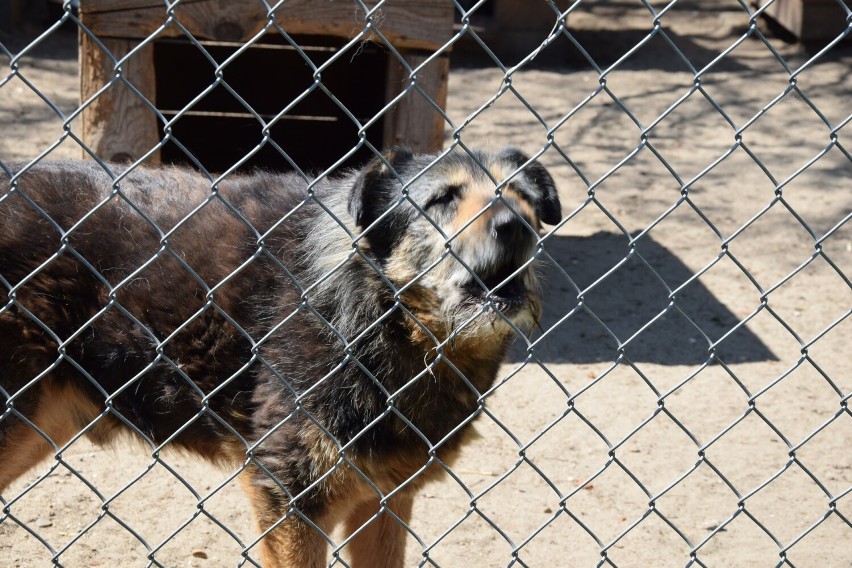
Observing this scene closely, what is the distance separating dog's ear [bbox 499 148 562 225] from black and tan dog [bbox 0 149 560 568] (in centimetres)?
19

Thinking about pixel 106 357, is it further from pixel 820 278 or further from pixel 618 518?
pixel 820 278

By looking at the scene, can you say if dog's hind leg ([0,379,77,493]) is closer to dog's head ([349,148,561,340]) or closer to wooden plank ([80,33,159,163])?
dog's head ([349,148,561,340])

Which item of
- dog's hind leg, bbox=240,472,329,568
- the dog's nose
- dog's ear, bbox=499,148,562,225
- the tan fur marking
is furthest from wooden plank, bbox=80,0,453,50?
dog's hind leg, bbox=240,472,329,568

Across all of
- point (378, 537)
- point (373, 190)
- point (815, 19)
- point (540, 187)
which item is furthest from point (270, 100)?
point (815, 19)

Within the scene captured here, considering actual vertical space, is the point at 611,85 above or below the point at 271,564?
below

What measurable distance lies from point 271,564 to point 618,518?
163 centimetres

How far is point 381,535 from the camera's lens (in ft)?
12.4

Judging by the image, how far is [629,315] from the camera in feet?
19.4

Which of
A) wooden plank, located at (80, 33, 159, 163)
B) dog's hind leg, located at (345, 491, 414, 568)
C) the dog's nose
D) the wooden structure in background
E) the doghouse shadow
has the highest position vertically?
wooden plank, located at (80, 33, 159, 163)

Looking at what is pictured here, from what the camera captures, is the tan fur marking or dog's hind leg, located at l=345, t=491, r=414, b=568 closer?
the tan fur marking

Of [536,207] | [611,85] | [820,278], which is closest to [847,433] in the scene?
[820,278]

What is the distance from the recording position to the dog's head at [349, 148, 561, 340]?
3.12m

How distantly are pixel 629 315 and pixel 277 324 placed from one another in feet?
10.4

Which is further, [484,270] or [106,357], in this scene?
[106,357]
